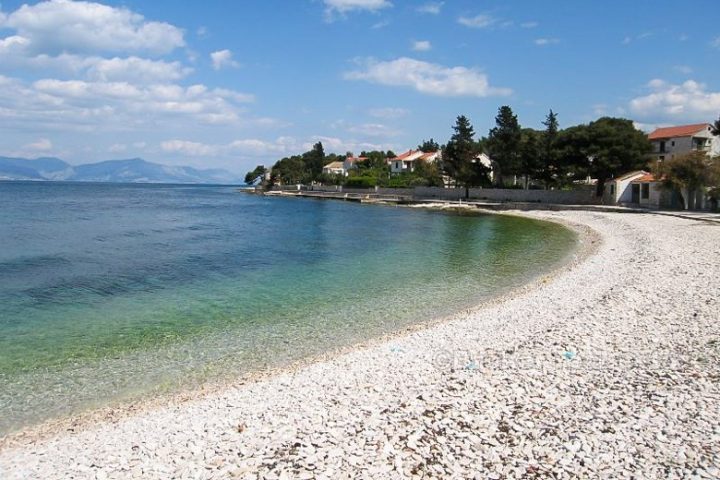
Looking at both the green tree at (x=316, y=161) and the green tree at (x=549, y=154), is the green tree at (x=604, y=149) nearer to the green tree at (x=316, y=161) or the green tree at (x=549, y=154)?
the green tree at (x=549, y=154)

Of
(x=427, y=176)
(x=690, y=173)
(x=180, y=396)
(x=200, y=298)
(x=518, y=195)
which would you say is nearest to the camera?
(x=180, y=396)

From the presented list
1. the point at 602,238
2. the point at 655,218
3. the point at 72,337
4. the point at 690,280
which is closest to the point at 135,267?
the point at 72,337

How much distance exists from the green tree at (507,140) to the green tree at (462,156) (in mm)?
4257

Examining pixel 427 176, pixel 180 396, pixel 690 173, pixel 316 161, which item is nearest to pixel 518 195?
pixel 427 176

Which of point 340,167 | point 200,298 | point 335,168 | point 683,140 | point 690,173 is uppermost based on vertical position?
point 340,167

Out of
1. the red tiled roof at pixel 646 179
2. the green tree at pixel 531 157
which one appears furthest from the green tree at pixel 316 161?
the red tiled roof at pixel 646 179

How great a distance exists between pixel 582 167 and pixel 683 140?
25.1 m

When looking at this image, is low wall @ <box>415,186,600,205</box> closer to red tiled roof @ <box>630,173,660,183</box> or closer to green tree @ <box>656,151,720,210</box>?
red tiled roof @ <box>630,173,660,183</box>

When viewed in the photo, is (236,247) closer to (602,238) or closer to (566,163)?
(602,238)

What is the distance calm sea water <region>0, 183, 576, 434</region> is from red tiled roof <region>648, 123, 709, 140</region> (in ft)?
169

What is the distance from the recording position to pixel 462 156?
80375 mm

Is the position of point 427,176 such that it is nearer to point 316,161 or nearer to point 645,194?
point 645,194

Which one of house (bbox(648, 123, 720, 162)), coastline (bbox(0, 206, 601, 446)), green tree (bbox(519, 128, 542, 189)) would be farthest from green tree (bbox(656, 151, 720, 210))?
coastline (bbox(0, 206, 601, 446))

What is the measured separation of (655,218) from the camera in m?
41.4
